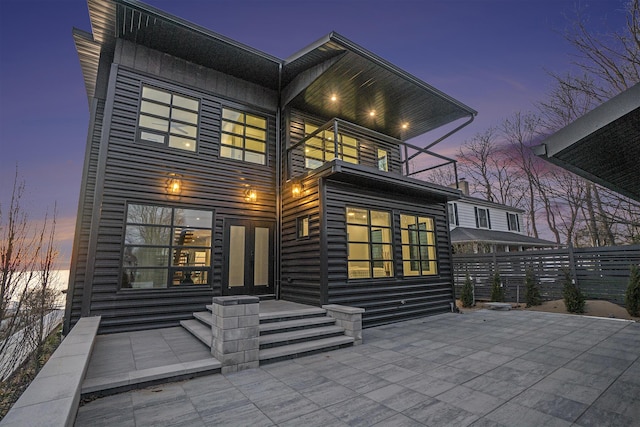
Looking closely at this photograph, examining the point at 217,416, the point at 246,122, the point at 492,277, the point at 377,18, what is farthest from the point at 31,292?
the point at 377,18

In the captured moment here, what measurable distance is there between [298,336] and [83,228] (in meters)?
4.61

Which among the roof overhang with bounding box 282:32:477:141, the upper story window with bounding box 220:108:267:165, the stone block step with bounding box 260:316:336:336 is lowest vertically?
the stone block step with bounding box 260:316:336:336

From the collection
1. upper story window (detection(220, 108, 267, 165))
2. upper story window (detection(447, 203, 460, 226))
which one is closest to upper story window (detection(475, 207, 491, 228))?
upper story window (detection(447, 203, 460, 226))

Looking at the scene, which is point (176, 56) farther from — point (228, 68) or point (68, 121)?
point (68, 121)

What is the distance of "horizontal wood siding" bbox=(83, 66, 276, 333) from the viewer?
5348 mm

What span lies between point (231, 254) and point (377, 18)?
35.8ft

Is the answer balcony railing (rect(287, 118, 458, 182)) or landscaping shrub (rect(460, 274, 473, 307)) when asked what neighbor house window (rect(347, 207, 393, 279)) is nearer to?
balcony railing (rect(287, 118, 458, 182))

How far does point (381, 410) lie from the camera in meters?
2.54

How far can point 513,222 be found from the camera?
17859mm

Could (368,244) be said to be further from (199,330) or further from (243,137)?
(243,137)

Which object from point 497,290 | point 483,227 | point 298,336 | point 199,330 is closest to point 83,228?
point 199,330

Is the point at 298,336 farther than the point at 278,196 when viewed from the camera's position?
No

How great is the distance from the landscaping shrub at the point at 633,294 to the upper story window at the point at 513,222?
1128 centimetres

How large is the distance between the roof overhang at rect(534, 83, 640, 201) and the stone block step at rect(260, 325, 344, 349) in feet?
12.5
